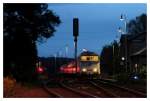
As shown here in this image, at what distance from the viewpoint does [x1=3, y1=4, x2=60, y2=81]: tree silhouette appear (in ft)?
12.9

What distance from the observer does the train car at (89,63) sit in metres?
4.21

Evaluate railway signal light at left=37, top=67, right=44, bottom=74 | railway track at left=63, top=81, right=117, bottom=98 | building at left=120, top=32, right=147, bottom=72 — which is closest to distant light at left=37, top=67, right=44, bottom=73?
railway signal light at left=37, top=67, right=44, bottom=74

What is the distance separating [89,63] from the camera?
440 centimetres

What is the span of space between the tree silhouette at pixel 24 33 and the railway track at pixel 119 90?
25.7 inches

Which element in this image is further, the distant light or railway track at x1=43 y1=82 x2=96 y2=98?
the distant light

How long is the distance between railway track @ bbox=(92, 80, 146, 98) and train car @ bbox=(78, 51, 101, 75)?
15cm

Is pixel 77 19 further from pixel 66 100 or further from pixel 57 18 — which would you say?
pixel 66 100

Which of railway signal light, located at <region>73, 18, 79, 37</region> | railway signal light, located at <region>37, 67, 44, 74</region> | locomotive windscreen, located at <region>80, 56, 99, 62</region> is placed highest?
railway signal light, located at <region>73, 18, 79, 37</region>

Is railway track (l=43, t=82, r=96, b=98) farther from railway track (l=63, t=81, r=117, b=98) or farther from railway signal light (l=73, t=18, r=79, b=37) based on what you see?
railway signal light (l=73, t=18, r=79, b=37)

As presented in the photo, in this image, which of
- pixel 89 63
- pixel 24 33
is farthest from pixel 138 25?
pixel 24 33

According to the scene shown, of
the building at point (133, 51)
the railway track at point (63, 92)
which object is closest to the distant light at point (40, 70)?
the railway track at point (63, 92)

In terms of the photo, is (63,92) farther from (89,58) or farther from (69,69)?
(89,58)

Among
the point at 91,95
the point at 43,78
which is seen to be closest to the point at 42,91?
the point at 43,78

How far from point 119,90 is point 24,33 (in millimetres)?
1037
